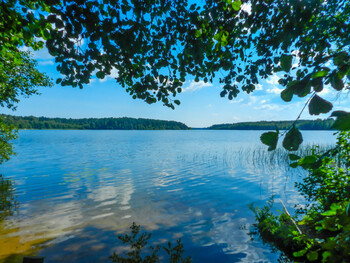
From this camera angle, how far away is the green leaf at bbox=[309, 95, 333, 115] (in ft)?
3.33

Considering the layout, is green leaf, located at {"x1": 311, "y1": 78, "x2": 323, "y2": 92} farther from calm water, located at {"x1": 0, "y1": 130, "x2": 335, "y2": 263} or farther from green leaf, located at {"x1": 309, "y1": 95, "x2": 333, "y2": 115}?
calm water, located at {"x1": 0, "y1": 130, "x2": 335, "y2": 263}

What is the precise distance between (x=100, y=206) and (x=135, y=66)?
29.4 feet

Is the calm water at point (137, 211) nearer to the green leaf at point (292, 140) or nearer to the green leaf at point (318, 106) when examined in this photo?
the green leaf at point (292, 140)

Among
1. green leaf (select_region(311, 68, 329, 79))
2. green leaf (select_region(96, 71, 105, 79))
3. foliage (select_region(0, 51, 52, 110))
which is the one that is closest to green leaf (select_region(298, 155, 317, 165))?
green leaf (select_region(311, 68, 329, 79))

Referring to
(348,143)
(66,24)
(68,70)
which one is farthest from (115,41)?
(348,143)

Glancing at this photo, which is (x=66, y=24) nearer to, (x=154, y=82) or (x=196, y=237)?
(x=154, y=82)

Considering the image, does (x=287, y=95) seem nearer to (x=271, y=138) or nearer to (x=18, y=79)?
(x=271, y=138)

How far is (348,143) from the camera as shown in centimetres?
512

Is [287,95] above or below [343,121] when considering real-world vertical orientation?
above

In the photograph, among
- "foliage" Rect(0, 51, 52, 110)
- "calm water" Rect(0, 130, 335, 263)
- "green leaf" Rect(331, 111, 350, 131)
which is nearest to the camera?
"green leaf" Rect(331, 111, 350, 131)

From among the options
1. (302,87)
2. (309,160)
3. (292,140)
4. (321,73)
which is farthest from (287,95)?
(309,160)

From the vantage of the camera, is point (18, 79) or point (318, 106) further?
point (18, 79)

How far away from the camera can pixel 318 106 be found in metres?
1.05

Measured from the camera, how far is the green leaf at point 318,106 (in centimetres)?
102
